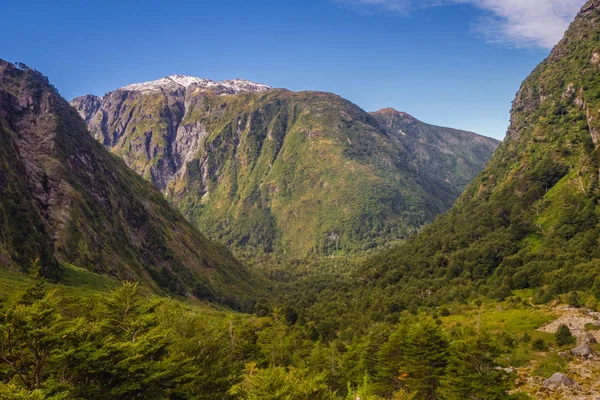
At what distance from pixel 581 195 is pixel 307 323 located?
105273 millimetres

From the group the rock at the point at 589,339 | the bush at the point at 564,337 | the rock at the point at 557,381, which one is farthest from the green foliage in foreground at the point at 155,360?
the bush at the point at 564,337

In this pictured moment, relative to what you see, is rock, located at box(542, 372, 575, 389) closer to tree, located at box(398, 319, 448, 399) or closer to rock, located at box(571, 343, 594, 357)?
rock, located at box(571, 343, 594, 357)

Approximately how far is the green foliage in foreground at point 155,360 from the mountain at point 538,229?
6055 centimetres

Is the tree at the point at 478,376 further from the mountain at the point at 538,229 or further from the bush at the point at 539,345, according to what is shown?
the mountain at the point at 538,229

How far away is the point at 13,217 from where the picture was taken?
443 feet

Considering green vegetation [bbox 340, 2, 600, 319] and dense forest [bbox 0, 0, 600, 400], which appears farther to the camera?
green vegetation [bbox 340, 2, 600, 319]

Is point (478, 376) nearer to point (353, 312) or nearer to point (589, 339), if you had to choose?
point (589, 339)

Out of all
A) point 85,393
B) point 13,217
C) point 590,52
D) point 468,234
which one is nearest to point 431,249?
point 468,234

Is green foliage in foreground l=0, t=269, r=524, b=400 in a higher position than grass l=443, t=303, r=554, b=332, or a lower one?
higher

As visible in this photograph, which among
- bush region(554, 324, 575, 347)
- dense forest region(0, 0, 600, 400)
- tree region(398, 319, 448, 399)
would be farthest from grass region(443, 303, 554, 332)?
tree region(398, 319, 448, 399)

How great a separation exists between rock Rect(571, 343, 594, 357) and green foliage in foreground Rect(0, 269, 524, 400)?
23.7 metres

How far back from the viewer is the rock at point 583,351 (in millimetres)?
65938

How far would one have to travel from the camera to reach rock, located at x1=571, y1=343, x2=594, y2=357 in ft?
216

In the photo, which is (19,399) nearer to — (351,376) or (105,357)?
(105,357)
